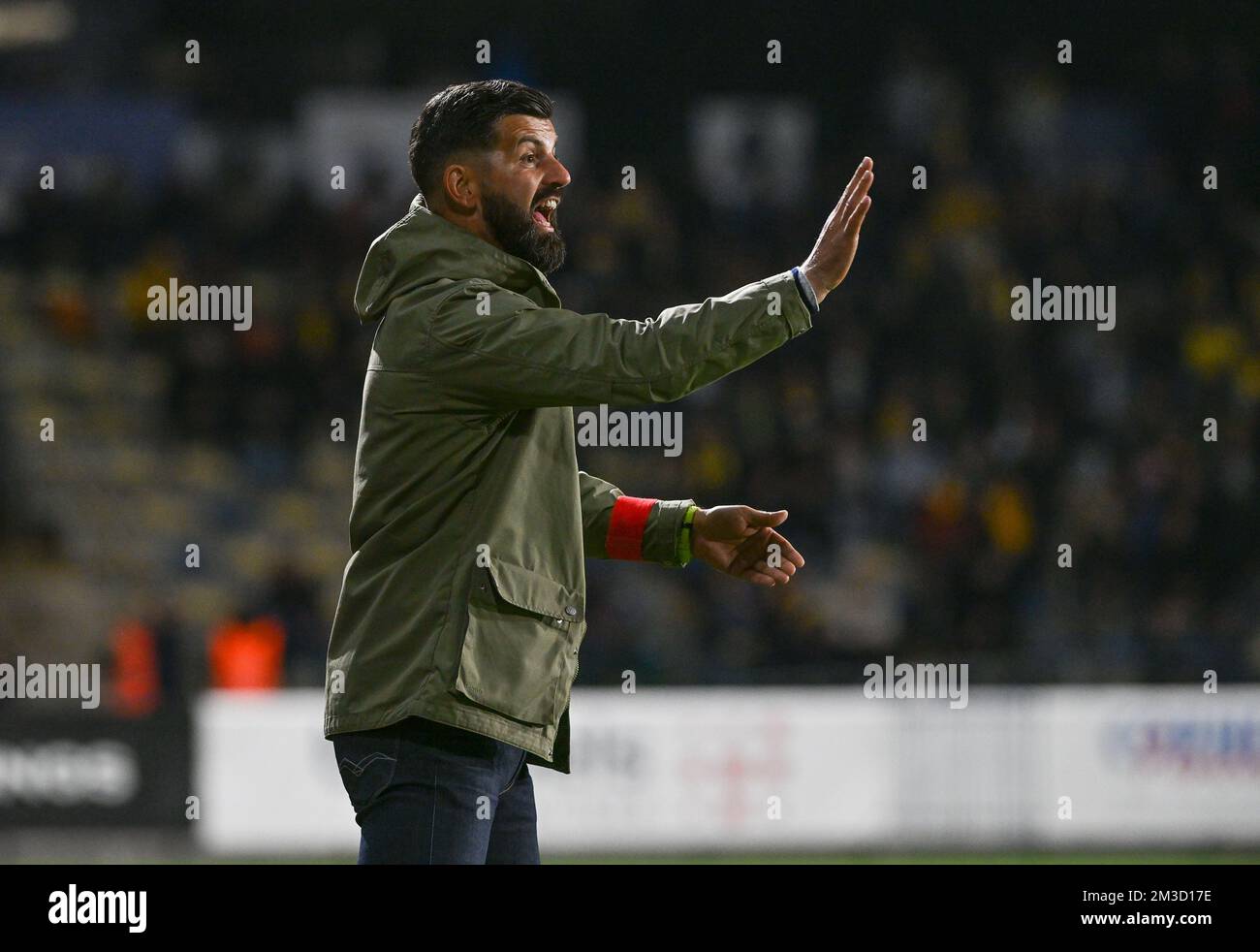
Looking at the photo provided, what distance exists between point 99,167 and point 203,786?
20.1ft

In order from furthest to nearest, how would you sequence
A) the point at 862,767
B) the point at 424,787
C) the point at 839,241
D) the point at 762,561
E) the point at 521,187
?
the point at 862,767, the point at 762,561, the point at 521,187, the point at 839,241, the point at 424,787

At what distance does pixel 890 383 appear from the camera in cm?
1283

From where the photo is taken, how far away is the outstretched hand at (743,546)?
3.65m

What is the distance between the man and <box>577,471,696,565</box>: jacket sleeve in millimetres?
204

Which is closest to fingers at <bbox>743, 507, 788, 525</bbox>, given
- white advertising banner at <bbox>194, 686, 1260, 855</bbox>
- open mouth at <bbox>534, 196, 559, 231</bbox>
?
open mouth at <bbox>534, 196, 559, 231</bbox>

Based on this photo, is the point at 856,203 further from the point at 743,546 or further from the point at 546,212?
the point at 743,546

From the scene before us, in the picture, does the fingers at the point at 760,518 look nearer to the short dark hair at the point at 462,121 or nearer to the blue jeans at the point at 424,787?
the blue jeans at the point at 424,787

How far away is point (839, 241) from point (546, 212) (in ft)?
1.94

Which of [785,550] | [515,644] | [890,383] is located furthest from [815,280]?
[890,383]

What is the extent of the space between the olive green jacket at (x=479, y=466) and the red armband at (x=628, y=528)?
1.04ft

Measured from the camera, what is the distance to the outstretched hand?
365 cm

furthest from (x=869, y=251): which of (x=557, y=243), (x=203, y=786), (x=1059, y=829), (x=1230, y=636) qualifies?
(x=557, y=243)

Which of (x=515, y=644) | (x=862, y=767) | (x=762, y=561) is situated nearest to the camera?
(x=515, y=644)
